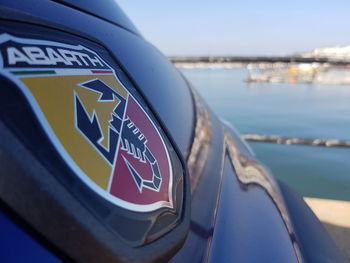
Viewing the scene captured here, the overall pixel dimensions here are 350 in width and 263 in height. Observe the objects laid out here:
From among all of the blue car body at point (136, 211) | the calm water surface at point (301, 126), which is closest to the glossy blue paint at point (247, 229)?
the blue car body at point (136, 211)

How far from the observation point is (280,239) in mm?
827

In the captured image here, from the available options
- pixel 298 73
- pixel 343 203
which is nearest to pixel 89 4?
pixel 343 203

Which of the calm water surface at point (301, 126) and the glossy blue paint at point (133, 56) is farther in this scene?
the calm water surface at point (301, 126)

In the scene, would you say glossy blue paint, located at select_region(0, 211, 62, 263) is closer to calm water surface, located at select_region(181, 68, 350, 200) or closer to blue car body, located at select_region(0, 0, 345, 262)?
blue car body, located at select_region(0, 0, 345, 262)

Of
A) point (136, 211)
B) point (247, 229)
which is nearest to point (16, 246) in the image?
point (136, 211)

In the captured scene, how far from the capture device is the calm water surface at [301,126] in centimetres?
313

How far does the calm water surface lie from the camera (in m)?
3.13

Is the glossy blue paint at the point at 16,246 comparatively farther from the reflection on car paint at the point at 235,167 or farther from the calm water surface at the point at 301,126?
the calm water surface at the point at 301,126

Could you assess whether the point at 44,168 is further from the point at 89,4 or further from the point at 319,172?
the point at 319,172

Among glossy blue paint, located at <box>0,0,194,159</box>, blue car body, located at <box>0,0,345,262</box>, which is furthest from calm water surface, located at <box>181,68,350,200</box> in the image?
glossy blue paint, located at <box>0,0,194,159</box>

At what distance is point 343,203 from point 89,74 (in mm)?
2052

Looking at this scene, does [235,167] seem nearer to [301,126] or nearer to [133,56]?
[133,56]

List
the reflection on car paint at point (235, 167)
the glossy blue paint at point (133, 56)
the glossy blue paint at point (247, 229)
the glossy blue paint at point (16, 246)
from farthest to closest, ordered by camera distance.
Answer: the reflection on car paint at point (235, 167) → the glossy blue paint at point (247, 229) → the glossy blue paint at point (133, 56) → the glossy blue paint at point (16, 246)

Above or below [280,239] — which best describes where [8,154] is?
above
